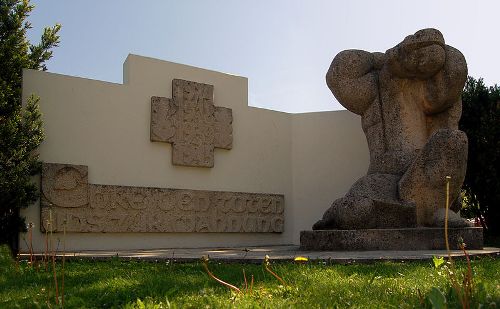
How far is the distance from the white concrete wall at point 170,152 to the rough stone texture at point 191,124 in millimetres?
128

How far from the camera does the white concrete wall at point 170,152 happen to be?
22.9ft

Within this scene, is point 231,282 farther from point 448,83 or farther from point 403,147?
point 448,83

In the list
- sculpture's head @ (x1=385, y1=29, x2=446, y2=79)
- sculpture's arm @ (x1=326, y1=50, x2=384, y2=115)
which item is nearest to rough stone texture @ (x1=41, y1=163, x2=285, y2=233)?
sculpture's arm @ (x1=326, y1=50, x2=384, y2=115)

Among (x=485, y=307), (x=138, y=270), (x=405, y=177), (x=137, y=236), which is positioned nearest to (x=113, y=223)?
(x=137, y=236)


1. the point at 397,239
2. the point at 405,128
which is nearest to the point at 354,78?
the point at 405,128

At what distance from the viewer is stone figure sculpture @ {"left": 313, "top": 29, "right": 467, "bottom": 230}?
5590 millimetres

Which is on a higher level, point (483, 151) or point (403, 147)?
point (483, 151)

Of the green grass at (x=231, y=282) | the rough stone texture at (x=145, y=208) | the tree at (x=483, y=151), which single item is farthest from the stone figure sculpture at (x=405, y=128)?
the rough stone texture at (x=145, y=208)

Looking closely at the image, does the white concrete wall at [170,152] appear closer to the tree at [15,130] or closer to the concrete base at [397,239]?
the tree at [15,130]

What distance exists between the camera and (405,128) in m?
6.46

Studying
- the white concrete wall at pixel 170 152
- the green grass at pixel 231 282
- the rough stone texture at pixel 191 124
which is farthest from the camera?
the rough stone texture at pixel 191 124

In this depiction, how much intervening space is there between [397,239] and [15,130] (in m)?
4.45

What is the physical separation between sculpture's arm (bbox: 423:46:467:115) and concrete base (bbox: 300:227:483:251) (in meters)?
1.73

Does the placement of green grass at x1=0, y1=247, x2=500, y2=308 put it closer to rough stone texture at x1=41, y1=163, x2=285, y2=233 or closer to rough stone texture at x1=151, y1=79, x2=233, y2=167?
rough stone texture at x1=41, y1=163, x2=285, y2=233
